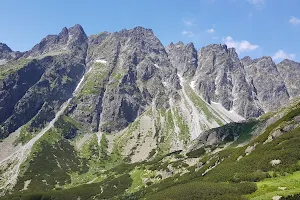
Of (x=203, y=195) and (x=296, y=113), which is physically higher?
(x=296, y=113)

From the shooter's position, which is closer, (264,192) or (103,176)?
(264,192)

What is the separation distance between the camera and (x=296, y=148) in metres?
45.0

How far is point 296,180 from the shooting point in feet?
118

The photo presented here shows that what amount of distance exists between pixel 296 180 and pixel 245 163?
14392mm

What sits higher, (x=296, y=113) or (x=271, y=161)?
(x=296, y=113)

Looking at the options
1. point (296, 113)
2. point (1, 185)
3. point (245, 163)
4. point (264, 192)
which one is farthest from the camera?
point (1, 185)

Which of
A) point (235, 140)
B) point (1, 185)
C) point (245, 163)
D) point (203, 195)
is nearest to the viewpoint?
point (203, 195)

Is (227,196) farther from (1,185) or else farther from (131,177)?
(1,185)

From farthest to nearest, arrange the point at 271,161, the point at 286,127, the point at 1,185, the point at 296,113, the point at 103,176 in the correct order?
1. the point at 1,185
2. the point at 103,176
3. the point at 296,113
4. the point at 286,127
5. the point at 271,161

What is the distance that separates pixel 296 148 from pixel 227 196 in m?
16.1

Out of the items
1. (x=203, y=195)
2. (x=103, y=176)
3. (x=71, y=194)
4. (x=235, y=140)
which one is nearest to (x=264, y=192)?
(x=203, y=195)

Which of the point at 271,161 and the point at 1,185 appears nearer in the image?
the point at 271,161

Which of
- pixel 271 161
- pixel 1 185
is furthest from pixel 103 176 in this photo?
pixel 271 161

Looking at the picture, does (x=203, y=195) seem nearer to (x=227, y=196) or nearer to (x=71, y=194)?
(x=227, y=196)
